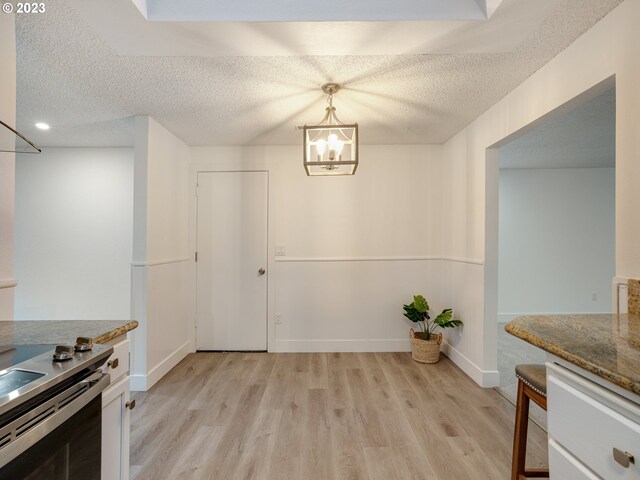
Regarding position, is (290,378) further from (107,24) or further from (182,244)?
(107,24)

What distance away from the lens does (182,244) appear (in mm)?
3391

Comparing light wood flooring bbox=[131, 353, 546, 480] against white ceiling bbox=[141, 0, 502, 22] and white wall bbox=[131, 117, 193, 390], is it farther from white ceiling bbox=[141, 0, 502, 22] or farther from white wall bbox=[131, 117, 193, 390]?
white ceiling bbox=[141, 0, 502, 22]

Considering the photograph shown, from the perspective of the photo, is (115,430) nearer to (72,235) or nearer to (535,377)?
(535,377)

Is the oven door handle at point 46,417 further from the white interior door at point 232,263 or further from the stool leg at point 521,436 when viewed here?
the white interior door at point 232,263

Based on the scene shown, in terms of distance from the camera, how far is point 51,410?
79 cm

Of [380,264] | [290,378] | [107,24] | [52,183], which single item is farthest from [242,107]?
[52,183]

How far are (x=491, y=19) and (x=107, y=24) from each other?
6.33ft

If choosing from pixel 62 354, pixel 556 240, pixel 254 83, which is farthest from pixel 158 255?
pixel 556 240

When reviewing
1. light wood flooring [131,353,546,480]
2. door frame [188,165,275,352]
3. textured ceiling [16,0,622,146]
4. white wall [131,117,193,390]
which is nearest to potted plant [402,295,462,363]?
light wood flooring [131,353,546,480]

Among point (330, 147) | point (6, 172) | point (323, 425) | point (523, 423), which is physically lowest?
point (323, 425)

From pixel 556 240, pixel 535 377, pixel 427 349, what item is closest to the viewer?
pixel 535 377

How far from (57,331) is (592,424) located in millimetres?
1726

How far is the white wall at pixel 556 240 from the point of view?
4.67 m

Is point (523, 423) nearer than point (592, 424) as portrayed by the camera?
No
